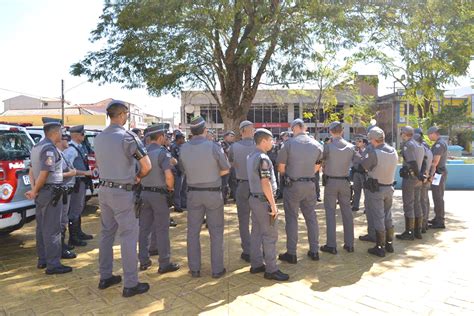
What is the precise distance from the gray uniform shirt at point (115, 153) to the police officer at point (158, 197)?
29.2 inches

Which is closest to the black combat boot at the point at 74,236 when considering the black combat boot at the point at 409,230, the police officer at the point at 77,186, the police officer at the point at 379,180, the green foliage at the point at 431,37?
the police officer at the point at 77,186

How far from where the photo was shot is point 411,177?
6395 mm

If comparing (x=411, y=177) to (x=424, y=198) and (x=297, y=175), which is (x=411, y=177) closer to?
(x=424, y=198)

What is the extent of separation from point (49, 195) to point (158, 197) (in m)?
1.35

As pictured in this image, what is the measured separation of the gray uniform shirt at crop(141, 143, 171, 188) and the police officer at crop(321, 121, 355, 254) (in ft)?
7.72

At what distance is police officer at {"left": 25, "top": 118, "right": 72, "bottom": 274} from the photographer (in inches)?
187

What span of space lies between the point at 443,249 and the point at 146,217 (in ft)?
14.9

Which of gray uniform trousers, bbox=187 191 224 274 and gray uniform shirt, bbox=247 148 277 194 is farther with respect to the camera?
gray uniform trousers, bbox=187 191 224 274

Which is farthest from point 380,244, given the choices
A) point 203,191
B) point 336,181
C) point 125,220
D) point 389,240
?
point 125,220

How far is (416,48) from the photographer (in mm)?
9227

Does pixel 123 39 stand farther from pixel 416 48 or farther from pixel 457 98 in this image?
pixel 457 98

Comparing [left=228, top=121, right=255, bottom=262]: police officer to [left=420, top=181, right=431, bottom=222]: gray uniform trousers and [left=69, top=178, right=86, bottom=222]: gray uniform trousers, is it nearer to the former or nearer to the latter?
[left=69, top=178, right=86, bottom=222]: gray uniform trousers

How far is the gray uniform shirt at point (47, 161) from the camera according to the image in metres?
4.75

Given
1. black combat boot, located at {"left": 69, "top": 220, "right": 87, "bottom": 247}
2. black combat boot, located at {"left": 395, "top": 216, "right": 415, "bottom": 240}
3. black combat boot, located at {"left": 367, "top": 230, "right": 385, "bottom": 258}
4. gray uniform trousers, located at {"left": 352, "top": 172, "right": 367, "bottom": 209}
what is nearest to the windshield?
black combat boot, located at {"left": 69, "top": 220, "right": 87, "bottom": 247}
